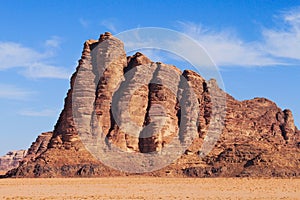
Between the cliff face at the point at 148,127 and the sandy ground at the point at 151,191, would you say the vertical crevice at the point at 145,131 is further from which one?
the sandy ground at the point at 151,191

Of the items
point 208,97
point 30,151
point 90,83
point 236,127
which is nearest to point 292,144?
point 236,127

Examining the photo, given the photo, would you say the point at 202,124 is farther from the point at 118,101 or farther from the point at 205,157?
the point at 118,101

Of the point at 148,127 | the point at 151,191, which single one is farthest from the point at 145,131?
the point at 151,191

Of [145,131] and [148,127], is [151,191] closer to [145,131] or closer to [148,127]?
[145,131]

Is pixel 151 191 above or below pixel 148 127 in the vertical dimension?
below

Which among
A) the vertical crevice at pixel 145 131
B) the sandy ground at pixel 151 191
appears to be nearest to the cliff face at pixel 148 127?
the vertical crevice at pixel 145 131

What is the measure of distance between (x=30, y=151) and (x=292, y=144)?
209 ft

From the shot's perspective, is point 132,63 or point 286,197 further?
point 132,63

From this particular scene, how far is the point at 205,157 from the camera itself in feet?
334

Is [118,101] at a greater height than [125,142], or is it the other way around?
[118,101]

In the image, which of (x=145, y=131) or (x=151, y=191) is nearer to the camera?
(x=151, y=191)

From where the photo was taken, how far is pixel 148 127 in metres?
103

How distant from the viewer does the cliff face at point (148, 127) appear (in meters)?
94.3

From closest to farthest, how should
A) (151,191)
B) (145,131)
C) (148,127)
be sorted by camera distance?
(151,191), (145,131), (148,127)
